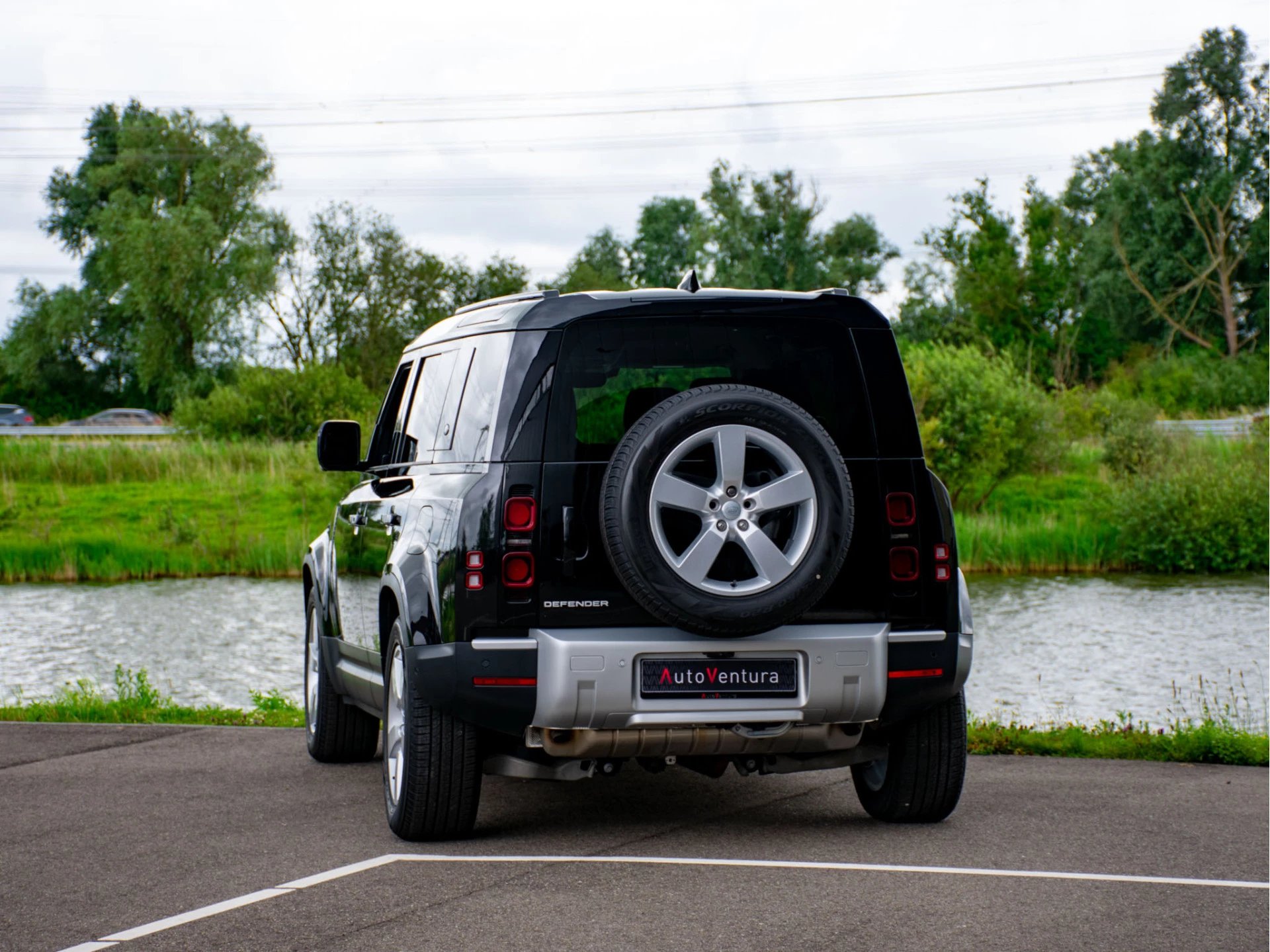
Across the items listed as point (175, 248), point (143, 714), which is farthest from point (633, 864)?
point (175, 248)

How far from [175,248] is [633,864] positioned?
216ft

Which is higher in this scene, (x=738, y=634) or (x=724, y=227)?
(x=724, y=227)

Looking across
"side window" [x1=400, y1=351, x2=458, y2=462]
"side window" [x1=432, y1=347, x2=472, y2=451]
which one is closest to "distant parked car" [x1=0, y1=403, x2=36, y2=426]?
"side window" [x1=400, y1=351, x2=458, y2=462]

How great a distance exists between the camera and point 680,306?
6.46 meters

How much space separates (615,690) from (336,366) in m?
41.8

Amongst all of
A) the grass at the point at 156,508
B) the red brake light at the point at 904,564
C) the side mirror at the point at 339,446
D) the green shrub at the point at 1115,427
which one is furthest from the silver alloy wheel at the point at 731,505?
the green shrub at the point at 1115,427

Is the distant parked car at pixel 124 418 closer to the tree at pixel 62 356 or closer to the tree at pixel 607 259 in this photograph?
the tree at pixel 62 356

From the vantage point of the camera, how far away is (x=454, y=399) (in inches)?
274

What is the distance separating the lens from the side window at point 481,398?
6391 mm

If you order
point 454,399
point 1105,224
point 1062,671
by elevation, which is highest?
point 1105,224

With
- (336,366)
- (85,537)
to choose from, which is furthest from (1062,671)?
(336,366)

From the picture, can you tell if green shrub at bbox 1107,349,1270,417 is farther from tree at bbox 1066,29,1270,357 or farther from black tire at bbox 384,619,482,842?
black tire at bbox 384,619,482,842

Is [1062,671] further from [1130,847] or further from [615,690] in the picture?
[615,690]

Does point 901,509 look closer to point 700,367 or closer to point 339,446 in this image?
point 700,367
